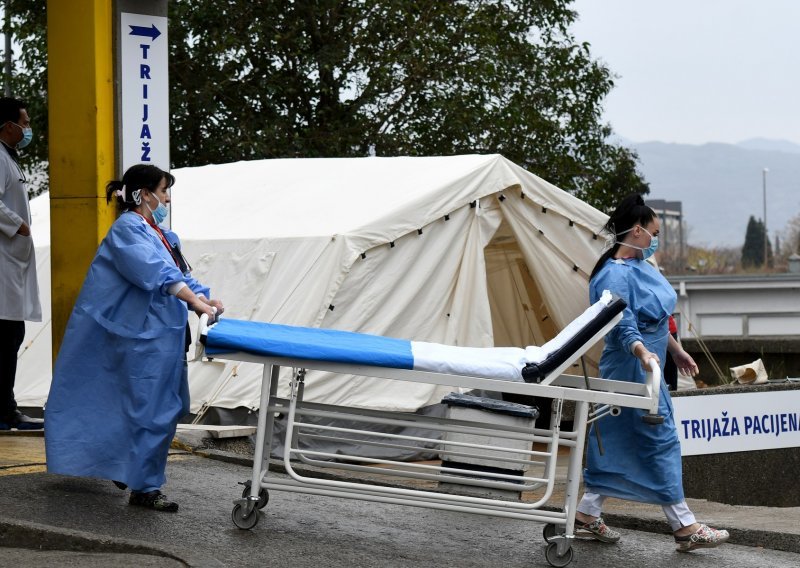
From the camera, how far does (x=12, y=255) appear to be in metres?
7.09

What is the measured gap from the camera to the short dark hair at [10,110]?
7.06 meters

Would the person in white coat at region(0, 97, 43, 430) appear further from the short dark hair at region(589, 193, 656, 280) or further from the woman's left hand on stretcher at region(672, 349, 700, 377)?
the woman's left hand on stretcher at region(672, 349, 700, 377)

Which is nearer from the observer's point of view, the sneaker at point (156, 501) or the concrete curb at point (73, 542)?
the concrete curb at point (73, 542)

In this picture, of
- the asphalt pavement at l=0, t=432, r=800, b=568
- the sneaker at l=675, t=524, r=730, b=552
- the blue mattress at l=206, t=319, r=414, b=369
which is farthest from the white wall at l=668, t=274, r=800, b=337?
the blue mattress at l=206, t=319, r=414, b=369

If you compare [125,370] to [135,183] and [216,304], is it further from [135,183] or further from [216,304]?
[135,183]

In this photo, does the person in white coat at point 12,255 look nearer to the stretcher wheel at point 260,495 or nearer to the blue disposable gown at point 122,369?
the blue disposable gown at point 122,369

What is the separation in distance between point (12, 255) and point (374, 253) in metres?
3.46

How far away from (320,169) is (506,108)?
10166mm

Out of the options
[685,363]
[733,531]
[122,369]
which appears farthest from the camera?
[733,531]

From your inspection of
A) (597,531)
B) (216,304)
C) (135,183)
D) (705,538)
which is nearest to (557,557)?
(597,531)

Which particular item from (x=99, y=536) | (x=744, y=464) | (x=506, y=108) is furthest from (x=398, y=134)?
(x=99, y=536)

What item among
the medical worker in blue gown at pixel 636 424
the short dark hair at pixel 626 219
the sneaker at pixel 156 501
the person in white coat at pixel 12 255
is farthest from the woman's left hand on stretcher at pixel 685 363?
the person in white coat at pixel 12 255

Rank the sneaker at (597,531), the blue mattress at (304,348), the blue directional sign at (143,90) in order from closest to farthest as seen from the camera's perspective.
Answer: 1. the blue mattress at (304,348)
2. the sneaker at (597,531)
3. the blue directional sign at (143,90)

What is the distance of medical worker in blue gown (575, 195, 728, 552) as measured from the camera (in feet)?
18.4
